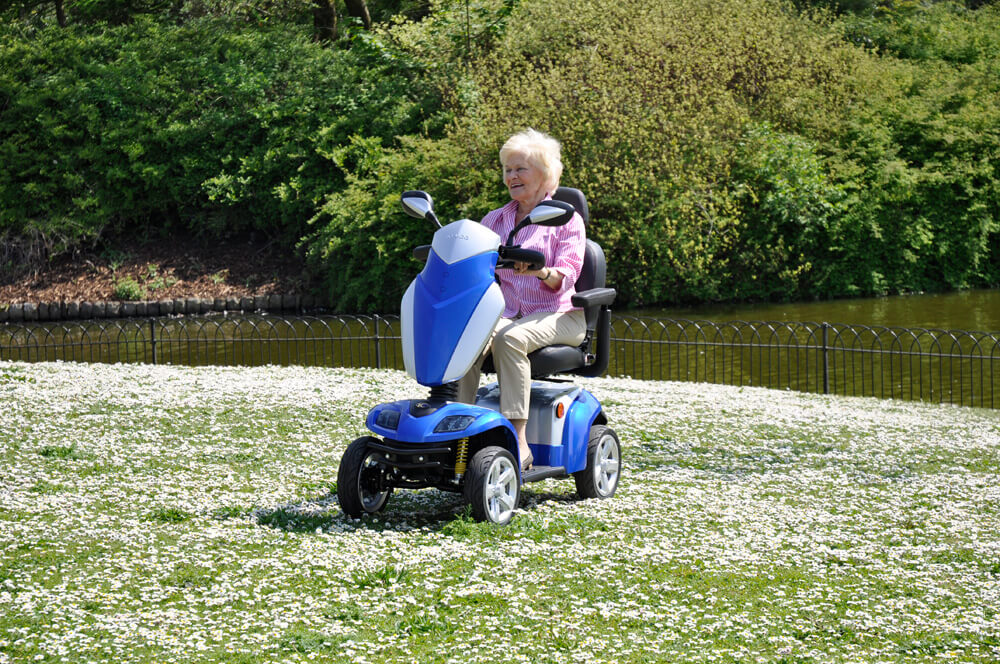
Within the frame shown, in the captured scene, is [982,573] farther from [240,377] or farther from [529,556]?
[240,377]

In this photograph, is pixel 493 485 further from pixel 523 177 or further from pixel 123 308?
pixel 123 308

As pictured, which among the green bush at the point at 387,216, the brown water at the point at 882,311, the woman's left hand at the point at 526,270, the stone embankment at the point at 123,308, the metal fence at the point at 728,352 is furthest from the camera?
the stone embankment at the point at 123,308

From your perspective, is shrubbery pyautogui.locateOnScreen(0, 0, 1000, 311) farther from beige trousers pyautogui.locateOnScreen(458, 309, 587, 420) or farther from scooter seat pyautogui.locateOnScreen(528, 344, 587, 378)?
Answer: beige trousers pyautogui.locateOnScreen(458, 309, 587, 420)

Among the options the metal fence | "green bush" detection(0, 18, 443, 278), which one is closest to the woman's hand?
the metal fence

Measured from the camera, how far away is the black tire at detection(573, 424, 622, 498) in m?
6.76

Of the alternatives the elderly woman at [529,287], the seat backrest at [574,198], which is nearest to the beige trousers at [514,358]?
the elderly woman at [529,287]

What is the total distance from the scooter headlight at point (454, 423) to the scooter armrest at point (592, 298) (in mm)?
994

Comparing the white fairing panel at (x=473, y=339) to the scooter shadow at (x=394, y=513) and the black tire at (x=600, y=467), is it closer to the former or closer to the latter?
the scooter shadow at (x=394, y=513)

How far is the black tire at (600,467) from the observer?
22.2ft

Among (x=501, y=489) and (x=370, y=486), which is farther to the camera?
(x=370, y=486)

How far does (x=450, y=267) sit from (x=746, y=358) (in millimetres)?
13130

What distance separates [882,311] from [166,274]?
54.4 ft

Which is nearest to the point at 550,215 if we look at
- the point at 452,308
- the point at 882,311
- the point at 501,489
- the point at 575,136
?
the point at 452,308

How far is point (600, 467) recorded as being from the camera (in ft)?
22.6
